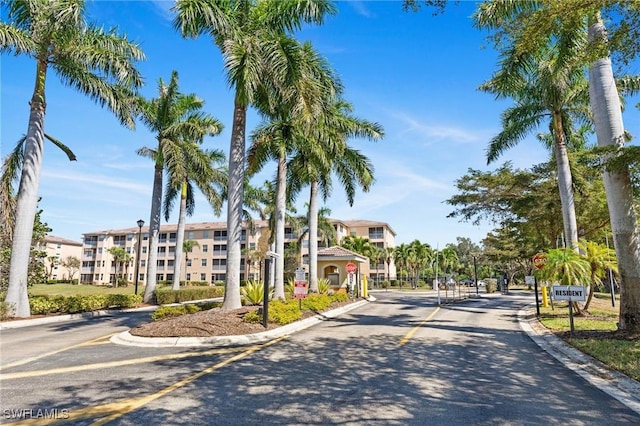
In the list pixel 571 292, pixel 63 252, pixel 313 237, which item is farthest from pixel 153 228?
pixel 63 252

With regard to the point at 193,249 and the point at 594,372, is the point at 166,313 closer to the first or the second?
the point at 594,372

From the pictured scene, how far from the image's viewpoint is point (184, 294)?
28969 millimetres

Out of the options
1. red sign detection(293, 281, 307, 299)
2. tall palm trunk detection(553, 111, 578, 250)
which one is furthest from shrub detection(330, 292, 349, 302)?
tall palm trunk detection(553, 111, 578, 250)

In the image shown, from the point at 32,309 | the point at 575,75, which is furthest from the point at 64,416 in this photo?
the point at 575,75

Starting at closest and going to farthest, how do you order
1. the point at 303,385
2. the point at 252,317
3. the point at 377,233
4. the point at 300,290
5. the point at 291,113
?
the point at 303,385 → the point at 252,317 → the point at 291,113 → the point at 300,290 → the point at 377,233

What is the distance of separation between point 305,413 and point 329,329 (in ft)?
27.7

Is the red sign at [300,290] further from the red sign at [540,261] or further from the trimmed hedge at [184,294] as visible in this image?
the trimmed hedge at [184,294]

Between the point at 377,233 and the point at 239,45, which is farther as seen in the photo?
the point at 377,233

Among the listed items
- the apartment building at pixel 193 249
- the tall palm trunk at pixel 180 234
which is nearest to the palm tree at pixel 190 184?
the tall palm trunk at pixel 180 234

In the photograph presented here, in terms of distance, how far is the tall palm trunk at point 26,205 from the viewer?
15547 millimetres

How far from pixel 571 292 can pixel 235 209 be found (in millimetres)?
11304

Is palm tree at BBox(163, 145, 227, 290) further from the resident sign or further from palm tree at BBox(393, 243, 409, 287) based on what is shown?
palm tree at BBox(393, 243, 409, 287)

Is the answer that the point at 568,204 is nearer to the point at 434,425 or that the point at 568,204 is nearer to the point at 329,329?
the point at 329,329

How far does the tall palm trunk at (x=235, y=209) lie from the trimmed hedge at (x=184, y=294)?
14.5 metres
